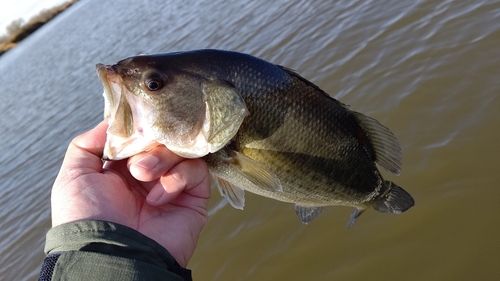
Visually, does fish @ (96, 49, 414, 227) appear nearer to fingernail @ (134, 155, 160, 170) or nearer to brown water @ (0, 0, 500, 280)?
fingernail @ (134, 155, 160, 170)

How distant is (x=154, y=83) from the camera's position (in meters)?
1.99

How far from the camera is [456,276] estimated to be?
327 cm

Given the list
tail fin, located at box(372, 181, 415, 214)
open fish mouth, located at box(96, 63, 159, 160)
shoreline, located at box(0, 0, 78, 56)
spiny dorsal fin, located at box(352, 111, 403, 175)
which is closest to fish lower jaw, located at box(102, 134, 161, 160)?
open fish mouth, located at box(96, 63, 159, 160)

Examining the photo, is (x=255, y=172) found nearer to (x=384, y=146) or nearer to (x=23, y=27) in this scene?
(x=384, y=146)

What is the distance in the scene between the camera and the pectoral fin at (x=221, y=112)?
2.02m

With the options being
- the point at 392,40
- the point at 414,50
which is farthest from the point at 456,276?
the point at 392,40

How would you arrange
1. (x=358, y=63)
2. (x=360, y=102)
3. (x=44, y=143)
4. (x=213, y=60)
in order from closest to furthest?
(x=213, y=60), (x=360, y=102), (x=358, y=63), (x=44, y=143)

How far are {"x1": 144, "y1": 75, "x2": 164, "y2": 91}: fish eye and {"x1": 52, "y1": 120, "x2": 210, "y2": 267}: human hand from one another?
305 millimetres

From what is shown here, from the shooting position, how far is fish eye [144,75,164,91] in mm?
1975

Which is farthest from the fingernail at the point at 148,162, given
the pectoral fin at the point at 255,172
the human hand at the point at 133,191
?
the pectoral fin at the point at 255,172

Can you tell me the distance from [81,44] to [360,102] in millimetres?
15653

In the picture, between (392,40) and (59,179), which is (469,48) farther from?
(59,179)

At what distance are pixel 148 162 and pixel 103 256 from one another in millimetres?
489

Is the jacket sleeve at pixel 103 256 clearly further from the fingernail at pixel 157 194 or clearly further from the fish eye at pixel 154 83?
the fish eye at pixel 154 83
